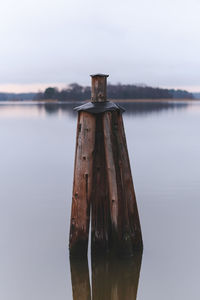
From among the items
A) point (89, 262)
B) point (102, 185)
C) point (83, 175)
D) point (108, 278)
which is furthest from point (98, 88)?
point (108, 278)

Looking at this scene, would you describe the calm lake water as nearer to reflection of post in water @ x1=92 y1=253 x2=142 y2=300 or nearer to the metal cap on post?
reflection of post in water @ x1=92 y1=253 x2=142 y2=300

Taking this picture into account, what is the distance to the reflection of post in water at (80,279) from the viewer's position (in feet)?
15.9

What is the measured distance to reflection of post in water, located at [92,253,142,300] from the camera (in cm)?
484

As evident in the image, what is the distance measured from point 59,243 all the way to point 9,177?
6092 mm

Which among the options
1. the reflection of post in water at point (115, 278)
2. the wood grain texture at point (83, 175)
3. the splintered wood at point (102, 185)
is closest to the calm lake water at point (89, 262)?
the reflection of post in water at point (115, 278)

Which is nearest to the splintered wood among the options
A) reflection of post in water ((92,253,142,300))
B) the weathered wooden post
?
the weathered wooden post

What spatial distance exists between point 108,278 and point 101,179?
4.30ft

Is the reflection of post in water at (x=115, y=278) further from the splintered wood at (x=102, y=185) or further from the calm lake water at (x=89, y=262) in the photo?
the splintered wood at (x=102, y=185)

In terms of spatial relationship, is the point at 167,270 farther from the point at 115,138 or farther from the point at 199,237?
the point at 115,138

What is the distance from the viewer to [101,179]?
17.2 ft

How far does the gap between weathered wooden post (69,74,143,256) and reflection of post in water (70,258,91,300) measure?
0.59ft

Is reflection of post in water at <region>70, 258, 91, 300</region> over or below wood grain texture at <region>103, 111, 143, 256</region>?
below

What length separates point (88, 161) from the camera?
504cm

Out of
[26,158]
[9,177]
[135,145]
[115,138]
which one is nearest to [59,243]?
[115,138]
